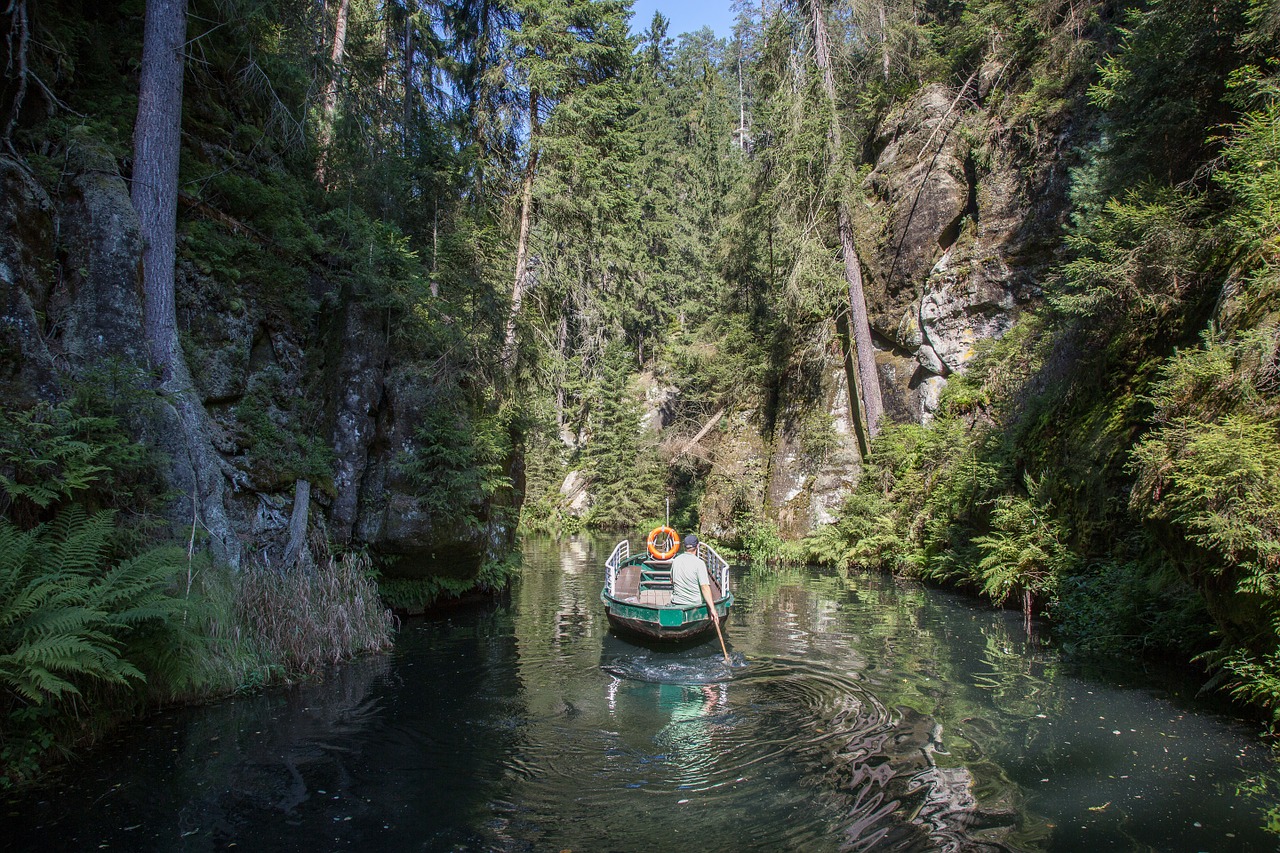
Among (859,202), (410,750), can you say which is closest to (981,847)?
(410,750)

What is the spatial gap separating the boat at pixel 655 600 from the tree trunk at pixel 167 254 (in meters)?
5.32

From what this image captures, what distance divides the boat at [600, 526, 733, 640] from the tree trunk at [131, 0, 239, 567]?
5320 mm

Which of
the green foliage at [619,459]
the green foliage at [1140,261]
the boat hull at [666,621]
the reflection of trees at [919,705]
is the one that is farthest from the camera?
the green foliage at [619,459]

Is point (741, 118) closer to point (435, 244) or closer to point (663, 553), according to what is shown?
point (435, 244)

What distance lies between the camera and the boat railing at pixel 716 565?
36.4 feet

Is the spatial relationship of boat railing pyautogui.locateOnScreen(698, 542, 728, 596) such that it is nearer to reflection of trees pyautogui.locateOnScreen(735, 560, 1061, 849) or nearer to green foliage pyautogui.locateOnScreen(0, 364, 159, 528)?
reflection of trees pyautogui.locateOnScreen(735, 560, 1061, 849)

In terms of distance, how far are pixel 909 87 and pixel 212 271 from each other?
22073mm

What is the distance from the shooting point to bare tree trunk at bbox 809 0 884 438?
19.4m

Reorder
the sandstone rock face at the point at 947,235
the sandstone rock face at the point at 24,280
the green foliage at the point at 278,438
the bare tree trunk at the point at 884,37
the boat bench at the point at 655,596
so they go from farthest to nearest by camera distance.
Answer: the bare tree trunk at the point at 884,37 → the sandstone rock face at the point at 947,235 → the boat bench at the point at 655,596 → the green foliage at the point at 278,438 → the sandstone rock face at the point at 24,280

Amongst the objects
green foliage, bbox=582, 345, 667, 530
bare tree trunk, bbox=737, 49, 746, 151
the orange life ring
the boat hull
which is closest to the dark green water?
the boat hull

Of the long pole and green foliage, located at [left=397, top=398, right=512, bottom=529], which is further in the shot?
green foliage, located at [left=397, top=398, right=512, bottom=529]

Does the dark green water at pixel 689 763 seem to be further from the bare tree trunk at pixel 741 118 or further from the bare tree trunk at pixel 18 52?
the bare tree trunk at pixel 741 118

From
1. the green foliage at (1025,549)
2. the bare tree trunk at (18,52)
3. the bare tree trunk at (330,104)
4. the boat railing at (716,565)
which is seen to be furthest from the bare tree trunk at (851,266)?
the bare tree trunk at (18,52)

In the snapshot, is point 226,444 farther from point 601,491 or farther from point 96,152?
point 601,491
